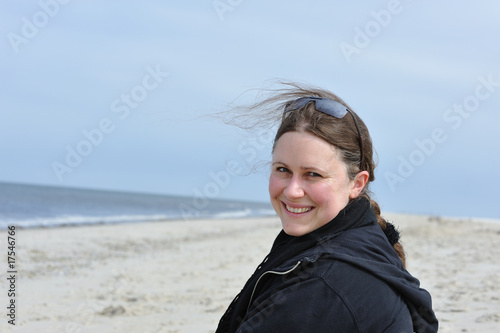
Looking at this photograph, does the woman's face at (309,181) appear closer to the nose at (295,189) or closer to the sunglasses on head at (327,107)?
the nose at (295,189)

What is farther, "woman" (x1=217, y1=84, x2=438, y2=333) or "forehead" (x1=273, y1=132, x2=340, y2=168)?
"forehead" (x1=273, y1=132, x2=340, y2=168)

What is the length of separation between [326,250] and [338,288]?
0.16 metres

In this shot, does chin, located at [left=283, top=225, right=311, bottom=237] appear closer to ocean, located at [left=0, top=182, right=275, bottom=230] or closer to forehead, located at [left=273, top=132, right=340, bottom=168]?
forehead, located at [left=273, top=132, right=340, bottom=168]

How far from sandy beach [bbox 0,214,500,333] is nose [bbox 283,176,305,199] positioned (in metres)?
3.51

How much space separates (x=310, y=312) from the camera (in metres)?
1.80

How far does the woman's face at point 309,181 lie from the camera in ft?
6.84

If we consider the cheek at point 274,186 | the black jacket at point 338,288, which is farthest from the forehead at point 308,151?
the black jacket at point 338,288

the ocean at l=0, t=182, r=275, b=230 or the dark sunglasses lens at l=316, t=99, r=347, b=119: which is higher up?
the ocean at l=0, t=182, r=275, b=230

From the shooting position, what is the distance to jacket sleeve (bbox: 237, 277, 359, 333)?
5.89 feet

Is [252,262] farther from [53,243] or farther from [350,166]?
[350,166]


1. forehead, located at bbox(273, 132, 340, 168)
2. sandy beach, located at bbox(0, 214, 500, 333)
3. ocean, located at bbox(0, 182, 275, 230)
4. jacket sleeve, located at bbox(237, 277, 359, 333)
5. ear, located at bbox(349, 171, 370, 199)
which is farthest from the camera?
ocean, located at bbox(0, 182, 275, 230)

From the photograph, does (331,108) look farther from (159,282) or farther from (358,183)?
(159,282)

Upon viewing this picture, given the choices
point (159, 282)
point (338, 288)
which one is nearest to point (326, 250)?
point (338, 288)

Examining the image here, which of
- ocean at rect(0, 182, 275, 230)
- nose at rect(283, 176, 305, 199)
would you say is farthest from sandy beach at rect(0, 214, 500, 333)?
ocean at rect(0, 182, 275, 230)
